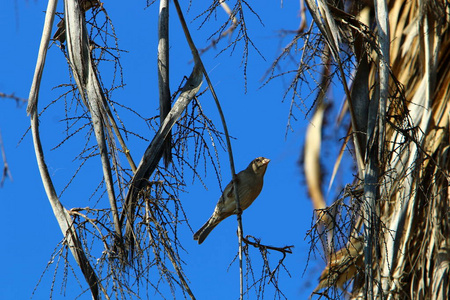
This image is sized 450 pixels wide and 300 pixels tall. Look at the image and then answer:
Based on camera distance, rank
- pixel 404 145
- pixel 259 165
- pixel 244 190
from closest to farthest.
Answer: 1. pixel 244 190
2. pixel 259 165
3. pixel 404 145

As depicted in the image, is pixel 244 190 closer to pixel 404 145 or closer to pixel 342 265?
pixel 342 265

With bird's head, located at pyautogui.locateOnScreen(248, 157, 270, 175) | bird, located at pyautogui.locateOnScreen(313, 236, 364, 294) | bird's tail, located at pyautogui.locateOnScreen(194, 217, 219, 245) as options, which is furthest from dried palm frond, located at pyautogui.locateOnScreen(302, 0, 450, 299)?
bird's tail, located at pyautogui.locateOnScreen(194, 217, 219, 245)

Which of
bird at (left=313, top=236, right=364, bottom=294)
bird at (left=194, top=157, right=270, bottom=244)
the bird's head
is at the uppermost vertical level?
the bird's head

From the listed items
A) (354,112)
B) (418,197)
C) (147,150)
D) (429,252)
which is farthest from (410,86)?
(147,150)

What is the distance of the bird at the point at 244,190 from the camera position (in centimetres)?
353

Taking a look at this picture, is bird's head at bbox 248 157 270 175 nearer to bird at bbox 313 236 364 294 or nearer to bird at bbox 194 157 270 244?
bird at bbox 194 157 270 244

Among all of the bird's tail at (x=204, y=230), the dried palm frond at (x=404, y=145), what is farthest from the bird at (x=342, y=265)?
the bird's tail at (x=204, y=230)

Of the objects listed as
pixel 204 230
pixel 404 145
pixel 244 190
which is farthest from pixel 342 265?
pixel 404 145

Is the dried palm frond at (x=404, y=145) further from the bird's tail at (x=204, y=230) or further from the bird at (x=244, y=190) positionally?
the bird's tail at (x=204, y=230)

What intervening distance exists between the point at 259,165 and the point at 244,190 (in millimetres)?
224

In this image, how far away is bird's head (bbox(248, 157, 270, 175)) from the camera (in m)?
3.63

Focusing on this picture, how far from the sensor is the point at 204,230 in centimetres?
386

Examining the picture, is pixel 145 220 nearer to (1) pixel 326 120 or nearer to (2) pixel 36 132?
(2) pixel 36 132

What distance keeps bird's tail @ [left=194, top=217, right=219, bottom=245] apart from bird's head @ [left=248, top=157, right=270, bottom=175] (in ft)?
1.40
